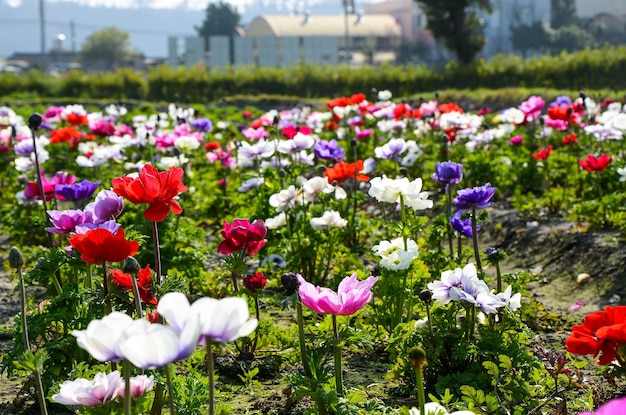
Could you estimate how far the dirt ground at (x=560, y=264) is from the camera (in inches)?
193

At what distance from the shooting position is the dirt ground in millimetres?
4891

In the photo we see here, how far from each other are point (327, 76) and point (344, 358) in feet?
69.8

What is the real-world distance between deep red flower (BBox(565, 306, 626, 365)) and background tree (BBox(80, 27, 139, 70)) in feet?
287

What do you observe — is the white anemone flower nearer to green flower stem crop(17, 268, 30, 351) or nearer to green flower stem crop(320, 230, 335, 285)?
green flower stem crop(320, 230, 335, 285)

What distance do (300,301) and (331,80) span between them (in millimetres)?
22217

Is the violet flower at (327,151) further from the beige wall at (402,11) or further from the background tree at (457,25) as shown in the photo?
the beige wall at (402,11)

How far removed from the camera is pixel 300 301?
2.89 metres

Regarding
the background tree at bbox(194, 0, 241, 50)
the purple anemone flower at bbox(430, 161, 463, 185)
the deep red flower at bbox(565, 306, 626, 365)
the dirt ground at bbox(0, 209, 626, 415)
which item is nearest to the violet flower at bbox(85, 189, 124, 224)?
the dirt ground at bbox(0, 209, 626, 415)

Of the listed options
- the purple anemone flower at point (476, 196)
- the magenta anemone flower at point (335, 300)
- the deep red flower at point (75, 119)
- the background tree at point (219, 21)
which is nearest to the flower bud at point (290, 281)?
the magenta anemone flower at point (335, 300)

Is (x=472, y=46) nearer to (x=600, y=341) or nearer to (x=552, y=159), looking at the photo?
(x=552, y=159)

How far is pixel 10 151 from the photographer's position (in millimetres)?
9148

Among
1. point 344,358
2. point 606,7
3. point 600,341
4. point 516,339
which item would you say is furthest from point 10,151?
point 606,7

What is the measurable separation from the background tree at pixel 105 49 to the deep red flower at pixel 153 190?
86717 millimetres

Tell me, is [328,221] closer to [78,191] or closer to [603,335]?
[78,191]
